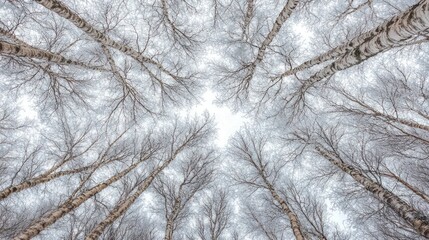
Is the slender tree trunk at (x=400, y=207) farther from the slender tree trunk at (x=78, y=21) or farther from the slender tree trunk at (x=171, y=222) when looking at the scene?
the slender tree trunk at (x=78, y=21)

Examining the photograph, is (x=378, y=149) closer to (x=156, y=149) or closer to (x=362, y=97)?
(x=362, y=97)

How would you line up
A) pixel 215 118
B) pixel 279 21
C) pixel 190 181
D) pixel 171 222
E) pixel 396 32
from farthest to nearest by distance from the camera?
pixel 215 118, pixel 190 181, pixel 171 222, pixel 279 21, pixel 396 32

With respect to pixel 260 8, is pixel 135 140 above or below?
below

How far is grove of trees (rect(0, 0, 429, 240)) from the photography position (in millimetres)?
8609

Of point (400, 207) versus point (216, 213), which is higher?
point (216, 213)

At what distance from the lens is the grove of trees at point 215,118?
8609 millimetres

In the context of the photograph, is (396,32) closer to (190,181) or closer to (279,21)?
(279,21)

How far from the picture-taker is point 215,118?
12.6m

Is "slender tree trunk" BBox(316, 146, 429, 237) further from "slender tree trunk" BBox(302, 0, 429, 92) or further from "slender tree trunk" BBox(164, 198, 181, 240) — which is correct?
"slender tree trunk" BBox(164, 198, 181, 240)

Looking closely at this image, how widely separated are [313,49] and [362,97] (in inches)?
97.5

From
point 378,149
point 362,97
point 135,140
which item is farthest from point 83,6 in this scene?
point 378,149

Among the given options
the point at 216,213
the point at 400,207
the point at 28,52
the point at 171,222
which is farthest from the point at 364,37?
the point at 216,213

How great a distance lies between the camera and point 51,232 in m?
13.2

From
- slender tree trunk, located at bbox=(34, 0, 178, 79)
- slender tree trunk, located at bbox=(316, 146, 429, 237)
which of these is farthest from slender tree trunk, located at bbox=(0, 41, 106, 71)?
slender tree trunk, located at bbox=(316, 146, 429, 237)
